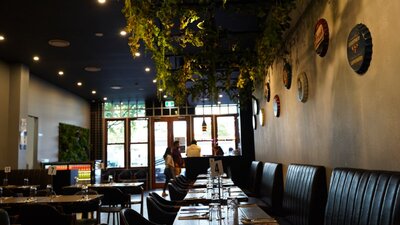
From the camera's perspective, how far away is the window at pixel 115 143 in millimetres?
16750

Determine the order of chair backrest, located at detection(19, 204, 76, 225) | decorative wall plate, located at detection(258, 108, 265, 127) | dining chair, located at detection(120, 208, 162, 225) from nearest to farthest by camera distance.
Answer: dining chair, located at detection(120, 208, 162, 225)
chair backrest, located at detection(19, 204, 76, 225)
decorative wall plate, located at detection(258, 108, 265, 127)

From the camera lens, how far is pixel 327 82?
3.90 m

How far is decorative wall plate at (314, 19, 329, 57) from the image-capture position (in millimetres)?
3806

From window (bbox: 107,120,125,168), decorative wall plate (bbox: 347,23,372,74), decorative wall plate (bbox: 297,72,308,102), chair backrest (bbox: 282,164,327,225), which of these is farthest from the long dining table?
window (bbox: 107,120,125,168)

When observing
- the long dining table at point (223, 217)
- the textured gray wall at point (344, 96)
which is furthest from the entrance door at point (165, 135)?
the long dining table at point (223, 217)

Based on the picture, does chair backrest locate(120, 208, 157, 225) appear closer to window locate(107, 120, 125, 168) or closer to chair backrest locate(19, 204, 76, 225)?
chair backrest locate(19, 204, 76, 225)

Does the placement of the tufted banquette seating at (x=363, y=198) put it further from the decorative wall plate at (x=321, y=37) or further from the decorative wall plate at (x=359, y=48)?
the decorative wall plate at (x=321, y=37)

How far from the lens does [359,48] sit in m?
2.96

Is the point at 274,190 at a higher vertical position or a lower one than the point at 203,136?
lower

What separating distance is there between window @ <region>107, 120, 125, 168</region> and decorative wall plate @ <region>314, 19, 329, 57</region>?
13.7 metres

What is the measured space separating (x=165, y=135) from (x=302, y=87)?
40.9ft

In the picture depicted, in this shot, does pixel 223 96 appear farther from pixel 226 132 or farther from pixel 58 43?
pixel 58 43

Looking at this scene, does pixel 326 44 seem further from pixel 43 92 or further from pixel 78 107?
pixel 78 107

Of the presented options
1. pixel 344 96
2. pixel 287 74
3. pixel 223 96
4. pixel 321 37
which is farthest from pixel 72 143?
pixel 344 96
